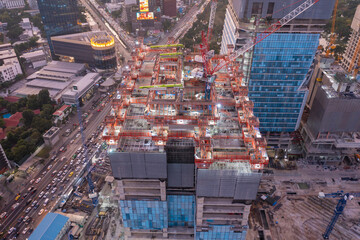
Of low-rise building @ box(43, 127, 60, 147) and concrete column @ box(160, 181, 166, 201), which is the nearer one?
concrete column @ box(160, 181, 166, 201)

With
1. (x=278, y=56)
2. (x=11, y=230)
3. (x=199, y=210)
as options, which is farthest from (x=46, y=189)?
(x=278, y=56)

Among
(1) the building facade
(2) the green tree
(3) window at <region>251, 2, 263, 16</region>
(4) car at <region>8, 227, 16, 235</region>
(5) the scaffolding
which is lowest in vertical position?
(4) car at <region>8, 227, 16, 235</region>

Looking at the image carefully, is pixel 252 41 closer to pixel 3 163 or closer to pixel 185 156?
pixel 185 156

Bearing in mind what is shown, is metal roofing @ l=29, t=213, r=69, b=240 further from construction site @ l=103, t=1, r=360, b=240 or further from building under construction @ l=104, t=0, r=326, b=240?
building under construction @ l=104, t=0, r=326, b=240

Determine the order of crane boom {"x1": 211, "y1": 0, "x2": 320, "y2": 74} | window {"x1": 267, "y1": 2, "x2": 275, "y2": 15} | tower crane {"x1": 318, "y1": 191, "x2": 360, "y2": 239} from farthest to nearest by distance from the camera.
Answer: window {"x1": 267, "y1": 2, "x2": 275, "y2": 15}, crane boom {"x1": 211, "y1": 0, "x2": 320, "y2": 74}, tower crane {"x1": 318, "y1": 191, "x2": 360, "y2": 239}

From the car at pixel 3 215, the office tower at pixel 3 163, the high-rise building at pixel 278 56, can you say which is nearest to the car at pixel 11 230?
the car at pixel 3 215

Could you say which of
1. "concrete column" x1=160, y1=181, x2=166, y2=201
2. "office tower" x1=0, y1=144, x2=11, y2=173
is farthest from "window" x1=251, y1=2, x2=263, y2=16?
"office tower" x1=0, y1=144, x2=11, y2=173

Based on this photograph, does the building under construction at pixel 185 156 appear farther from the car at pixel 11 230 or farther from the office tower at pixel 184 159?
the car at pixel 11 230
